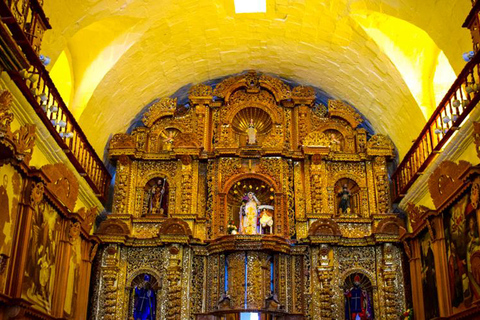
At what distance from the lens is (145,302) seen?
17734 millimetres

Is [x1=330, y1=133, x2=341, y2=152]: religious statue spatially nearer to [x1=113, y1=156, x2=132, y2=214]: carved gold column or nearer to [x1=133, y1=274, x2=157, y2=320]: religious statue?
[x1=113, y1=156, x2=132, y2=214]: carved gold column

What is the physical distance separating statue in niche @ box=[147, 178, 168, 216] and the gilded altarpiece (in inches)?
1.4

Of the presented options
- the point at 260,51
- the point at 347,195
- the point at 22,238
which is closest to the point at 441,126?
the point at 347,195

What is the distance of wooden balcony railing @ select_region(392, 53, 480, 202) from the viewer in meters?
12.1

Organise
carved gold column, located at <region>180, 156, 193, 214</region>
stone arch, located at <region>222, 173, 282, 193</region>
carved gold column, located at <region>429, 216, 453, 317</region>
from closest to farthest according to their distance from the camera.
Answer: carved gold column, located at <region>429, 216, 453, 317</region>, carved gold column, located at <region>180, 156, 193, 214</region>, stone arch, located at <region>222, 173, 282, 193</region>

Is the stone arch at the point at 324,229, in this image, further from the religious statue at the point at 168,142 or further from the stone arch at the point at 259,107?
the religious statue at the point at 168,142

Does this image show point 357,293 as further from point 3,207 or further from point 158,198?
point 3,207

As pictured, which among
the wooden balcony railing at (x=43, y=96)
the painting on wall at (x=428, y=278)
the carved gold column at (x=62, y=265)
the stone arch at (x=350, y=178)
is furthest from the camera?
the stone arch at (x=350, y=178)

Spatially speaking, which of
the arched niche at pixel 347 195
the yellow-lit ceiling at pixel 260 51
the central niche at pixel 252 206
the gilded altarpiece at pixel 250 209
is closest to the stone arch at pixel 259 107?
the gilded altarpiece at pixel 250 209

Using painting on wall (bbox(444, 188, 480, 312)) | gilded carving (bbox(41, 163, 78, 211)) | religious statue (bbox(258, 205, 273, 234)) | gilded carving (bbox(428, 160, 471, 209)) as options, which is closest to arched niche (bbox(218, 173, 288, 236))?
religious statue (bbox(258, 205, 273, 234))

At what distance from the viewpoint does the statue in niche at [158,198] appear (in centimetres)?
1884

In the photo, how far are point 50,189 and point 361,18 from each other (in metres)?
9.11

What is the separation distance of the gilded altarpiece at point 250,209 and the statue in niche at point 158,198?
0.03m

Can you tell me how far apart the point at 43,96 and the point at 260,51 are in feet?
28.0
